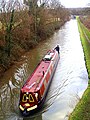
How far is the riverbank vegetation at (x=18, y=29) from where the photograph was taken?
102ft

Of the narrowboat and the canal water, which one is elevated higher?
the narrowboat

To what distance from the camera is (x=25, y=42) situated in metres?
40.5

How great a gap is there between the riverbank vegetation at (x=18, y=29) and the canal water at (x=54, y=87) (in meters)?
1.47

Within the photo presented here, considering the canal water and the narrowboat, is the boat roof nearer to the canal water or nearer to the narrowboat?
the narrowboat

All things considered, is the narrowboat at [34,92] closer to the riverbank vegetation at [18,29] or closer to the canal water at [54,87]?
the canal water at [54,87]

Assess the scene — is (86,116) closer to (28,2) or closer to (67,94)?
(67,94)

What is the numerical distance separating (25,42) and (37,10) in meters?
11.2

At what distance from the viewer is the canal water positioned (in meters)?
18.9

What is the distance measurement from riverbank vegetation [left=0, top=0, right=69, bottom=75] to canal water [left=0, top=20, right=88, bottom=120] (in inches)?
58.0

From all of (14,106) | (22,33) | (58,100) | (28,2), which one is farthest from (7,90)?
(28,2)

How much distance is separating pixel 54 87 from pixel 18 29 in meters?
17.0

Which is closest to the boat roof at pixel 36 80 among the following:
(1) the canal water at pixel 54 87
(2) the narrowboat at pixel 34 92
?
(2) the narrowboat at pixel 34 92

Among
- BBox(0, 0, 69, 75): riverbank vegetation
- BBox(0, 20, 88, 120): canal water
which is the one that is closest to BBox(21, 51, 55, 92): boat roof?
BBox(0, 20, 88, 120): canal water

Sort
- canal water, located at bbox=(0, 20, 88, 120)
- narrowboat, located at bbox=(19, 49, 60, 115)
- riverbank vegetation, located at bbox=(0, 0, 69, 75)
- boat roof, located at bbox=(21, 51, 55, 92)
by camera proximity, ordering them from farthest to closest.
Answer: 1. riverbank vegetation, located at bbox=(0, 0, 69, 75)
2. boat roof, located at bbox=(21, 51, 55, 92)
3. canal water, located at bbox=(0, 20, 88, 120)
4. narrowboat, located at bbox=(19, 49, 60, 115)
